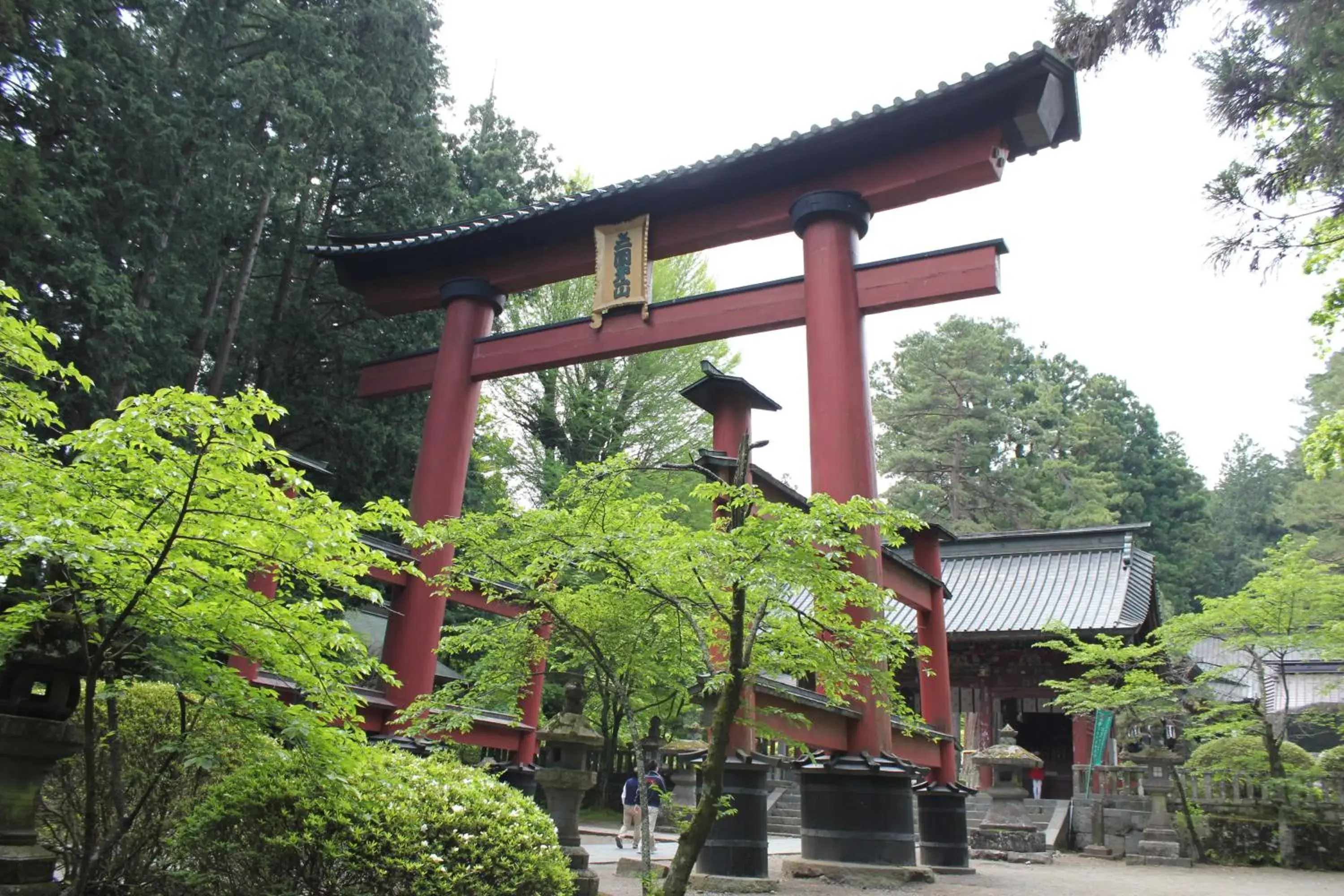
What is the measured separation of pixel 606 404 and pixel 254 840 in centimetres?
1476

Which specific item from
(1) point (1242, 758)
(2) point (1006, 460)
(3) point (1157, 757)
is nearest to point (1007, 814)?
(3) point (1157, 757)

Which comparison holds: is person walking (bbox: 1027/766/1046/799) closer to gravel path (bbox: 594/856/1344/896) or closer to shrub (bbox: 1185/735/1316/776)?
shrub (bbox: 1185/735/1316/776)

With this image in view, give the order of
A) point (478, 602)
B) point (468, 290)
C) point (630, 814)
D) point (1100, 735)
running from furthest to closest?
A: point (1100, 735), point (630, 814), point (468, 290), point (478, 602)

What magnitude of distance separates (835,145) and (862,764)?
6.16m

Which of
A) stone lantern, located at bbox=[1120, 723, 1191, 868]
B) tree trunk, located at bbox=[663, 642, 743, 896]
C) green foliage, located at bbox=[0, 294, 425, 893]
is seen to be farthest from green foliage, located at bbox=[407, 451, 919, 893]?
stone lantern, located at bbox=[1120, 723, 1191, 868]

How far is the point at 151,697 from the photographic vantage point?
541 centimetres

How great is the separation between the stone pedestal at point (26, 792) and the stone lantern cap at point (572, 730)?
157 inches

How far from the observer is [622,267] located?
10.7m

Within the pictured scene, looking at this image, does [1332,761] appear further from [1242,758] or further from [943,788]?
[943,788]

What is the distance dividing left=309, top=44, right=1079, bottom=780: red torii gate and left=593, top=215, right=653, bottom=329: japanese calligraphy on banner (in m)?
0.16

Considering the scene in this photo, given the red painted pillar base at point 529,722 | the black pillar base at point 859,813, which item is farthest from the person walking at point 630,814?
the black pillar base at point 859,813

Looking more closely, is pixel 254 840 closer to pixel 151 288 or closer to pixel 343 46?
pixel 151 288

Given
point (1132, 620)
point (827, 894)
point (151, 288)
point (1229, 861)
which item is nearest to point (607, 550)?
point (827, 894)

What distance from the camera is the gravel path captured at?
775cm
